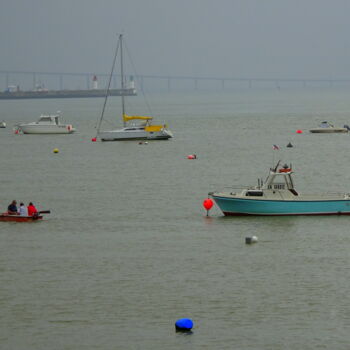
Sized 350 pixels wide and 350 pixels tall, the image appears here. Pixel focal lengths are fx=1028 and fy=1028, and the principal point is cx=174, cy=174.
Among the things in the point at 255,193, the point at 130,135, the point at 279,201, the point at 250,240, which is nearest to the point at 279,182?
the point at 279,201

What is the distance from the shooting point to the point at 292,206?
147 feet

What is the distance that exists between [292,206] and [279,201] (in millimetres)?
632

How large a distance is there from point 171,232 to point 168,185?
59.5 feet

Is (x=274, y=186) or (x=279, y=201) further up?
(x=274, y=186)

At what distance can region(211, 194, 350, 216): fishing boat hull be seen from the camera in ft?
147

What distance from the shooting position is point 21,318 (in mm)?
30562

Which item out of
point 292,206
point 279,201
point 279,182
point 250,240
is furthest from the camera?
point 279,182

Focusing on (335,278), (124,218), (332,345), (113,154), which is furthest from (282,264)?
(113,154)

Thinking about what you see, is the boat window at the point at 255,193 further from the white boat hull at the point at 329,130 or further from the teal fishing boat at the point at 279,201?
the white boat hull at the point at 329,130

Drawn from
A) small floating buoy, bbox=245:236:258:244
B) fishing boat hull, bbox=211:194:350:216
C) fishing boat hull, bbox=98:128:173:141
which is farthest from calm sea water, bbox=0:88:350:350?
fishing boat hull, bbox=98:128:173:141

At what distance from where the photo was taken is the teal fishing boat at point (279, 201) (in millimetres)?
44719

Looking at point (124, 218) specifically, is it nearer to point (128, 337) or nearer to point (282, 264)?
point (282, 264)

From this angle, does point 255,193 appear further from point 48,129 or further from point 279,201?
point 48,129

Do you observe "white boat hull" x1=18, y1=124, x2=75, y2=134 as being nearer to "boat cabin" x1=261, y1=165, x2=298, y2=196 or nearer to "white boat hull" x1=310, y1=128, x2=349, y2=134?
"white boat hull" x1=310, y1=128, x2=349, y2=134
